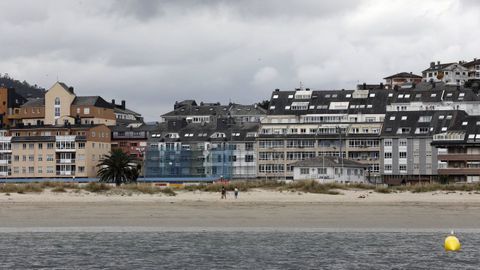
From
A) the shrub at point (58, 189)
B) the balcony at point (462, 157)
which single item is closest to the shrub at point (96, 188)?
the shrub at point (58, 189)

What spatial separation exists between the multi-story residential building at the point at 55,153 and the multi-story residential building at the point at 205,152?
9.32m

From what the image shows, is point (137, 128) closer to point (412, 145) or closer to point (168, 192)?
point (412, 145)

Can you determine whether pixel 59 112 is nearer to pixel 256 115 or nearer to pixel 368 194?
pixel 256 115

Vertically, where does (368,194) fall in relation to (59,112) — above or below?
below

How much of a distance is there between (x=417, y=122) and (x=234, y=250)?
94473 mm

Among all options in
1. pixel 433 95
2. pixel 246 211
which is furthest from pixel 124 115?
pixel 246 211

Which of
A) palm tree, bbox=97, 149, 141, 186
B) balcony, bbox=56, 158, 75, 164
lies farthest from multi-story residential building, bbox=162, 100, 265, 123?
palm tree, bbox=97, 149, 141, 186

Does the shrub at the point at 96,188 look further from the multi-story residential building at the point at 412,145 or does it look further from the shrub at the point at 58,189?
the multi-story residential building at the point at 412,145

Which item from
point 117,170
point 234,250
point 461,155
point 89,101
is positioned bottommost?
point 234,250

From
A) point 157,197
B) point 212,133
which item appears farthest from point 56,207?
point 212,133

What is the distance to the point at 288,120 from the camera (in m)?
144

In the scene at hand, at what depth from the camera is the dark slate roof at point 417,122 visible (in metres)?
127

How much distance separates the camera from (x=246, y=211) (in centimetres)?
5781

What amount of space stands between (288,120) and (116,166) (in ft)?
129
